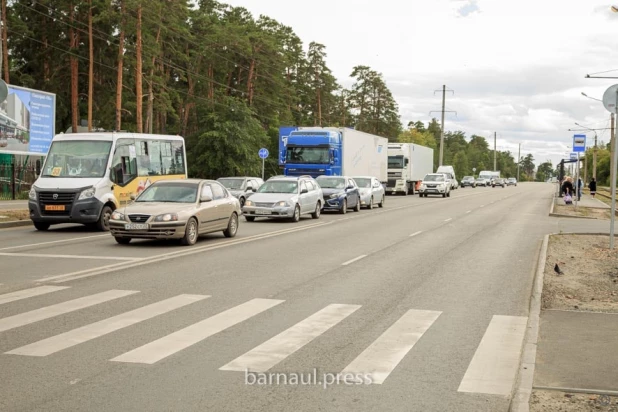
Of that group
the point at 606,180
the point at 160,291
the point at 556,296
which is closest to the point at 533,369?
the point at 556,296

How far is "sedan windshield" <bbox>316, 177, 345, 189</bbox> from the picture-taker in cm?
3066

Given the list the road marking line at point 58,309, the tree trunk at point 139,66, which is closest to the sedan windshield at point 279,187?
the road marking line at point 58,309

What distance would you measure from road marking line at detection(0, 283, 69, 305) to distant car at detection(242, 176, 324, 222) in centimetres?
1419

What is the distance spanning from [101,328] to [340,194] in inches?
890

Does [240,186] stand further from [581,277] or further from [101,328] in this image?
[101,328]

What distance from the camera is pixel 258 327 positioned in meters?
7.92

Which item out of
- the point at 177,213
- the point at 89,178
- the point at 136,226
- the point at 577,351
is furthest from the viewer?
the point at 89,178

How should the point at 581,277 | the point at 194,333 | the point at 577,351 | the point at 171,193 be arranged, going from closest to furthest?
the point at 577,351
the point at 194,333
the point at 581,277
the point at 171,193

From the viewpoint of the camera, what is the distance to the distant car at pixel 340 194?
29828 millimetres

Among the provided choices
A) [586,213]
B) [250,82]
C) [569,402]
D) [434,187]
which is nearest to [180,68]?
[250,82]

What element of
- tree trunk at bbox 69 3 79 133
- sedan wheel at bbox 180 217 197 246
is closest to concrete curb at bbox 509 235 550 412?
sedan wheel at bbox 180 217 197 246

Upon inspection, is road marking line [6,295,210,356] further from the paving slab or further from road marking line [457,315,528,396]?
the paving slab

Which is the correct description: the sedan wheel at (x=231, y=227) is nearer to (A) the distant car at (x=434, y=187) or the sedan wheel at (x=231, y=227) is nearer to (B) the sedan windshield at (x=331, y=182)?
(B) the sedan windshield at (x=331, y=182)

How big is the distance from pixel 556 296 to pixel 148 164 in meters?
14.7
